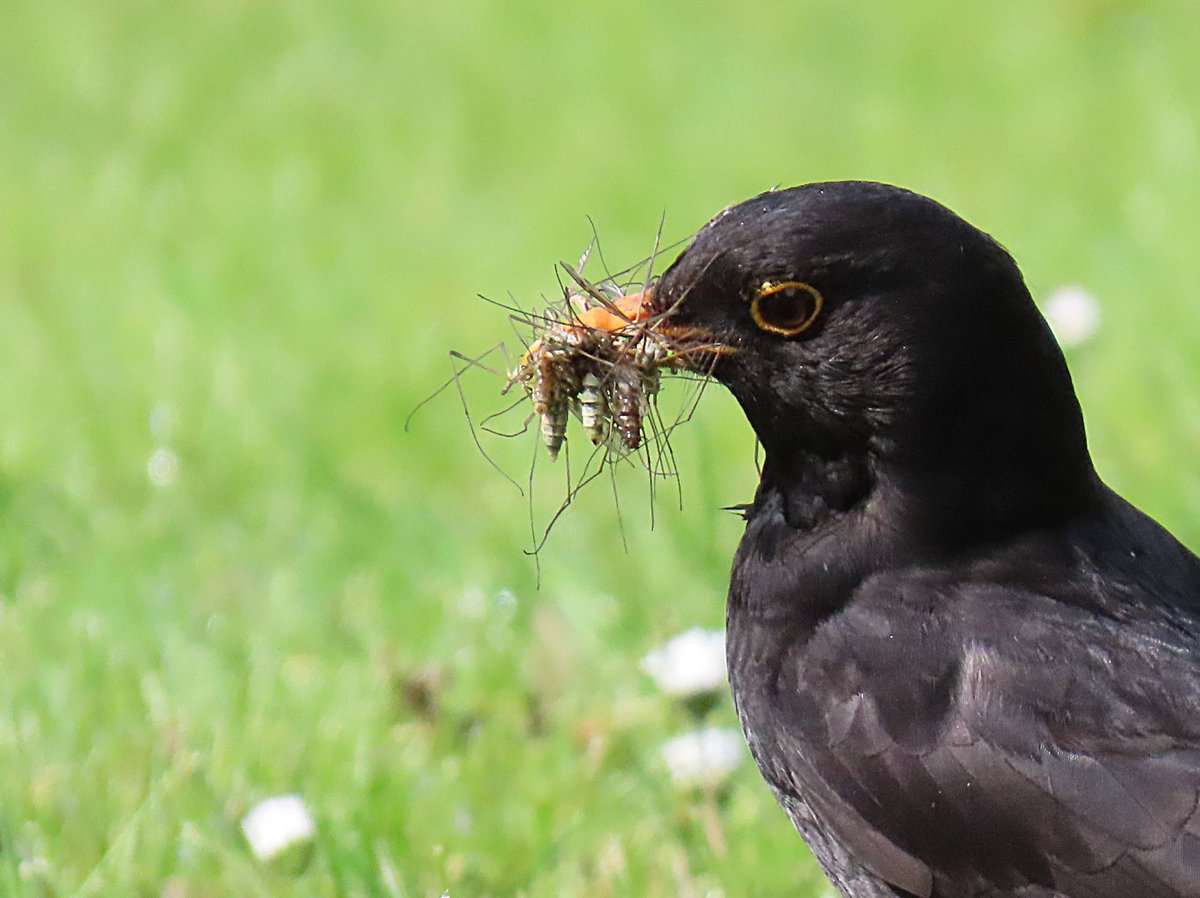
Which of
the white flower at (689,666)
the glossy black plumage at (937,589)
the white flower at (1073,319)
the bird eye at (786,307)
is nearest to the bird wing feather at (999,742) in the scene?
A: the glossy black plumage at (937,589)

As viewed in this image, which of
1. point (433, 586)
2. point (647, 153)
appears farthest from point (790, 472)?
point (647, 153)

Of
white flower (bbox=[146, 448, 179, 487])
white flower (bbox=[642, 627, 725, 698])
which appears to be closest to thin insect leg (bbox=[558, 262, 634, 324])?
white flower (bbox=[642, 627, 725, 698])

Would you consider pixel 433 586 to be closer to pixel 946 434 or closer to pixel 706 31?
pixel 946 434

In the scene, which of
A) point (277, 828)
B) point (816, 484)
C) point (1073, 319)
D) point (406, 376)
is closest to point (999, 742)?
point (816, 484)

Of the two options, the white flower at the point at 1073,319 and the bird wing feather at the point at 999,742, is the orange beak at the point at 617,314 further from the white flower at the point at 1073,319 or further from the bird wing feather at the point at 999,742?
the white flower at the point at 1073,319

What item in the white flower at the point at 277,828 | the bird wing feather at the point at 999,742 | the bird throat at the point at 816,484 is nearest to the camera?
the bird wing feather at the point at 999,742

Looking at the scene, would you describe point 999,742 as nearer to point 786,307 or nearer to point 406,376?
point 786,307
